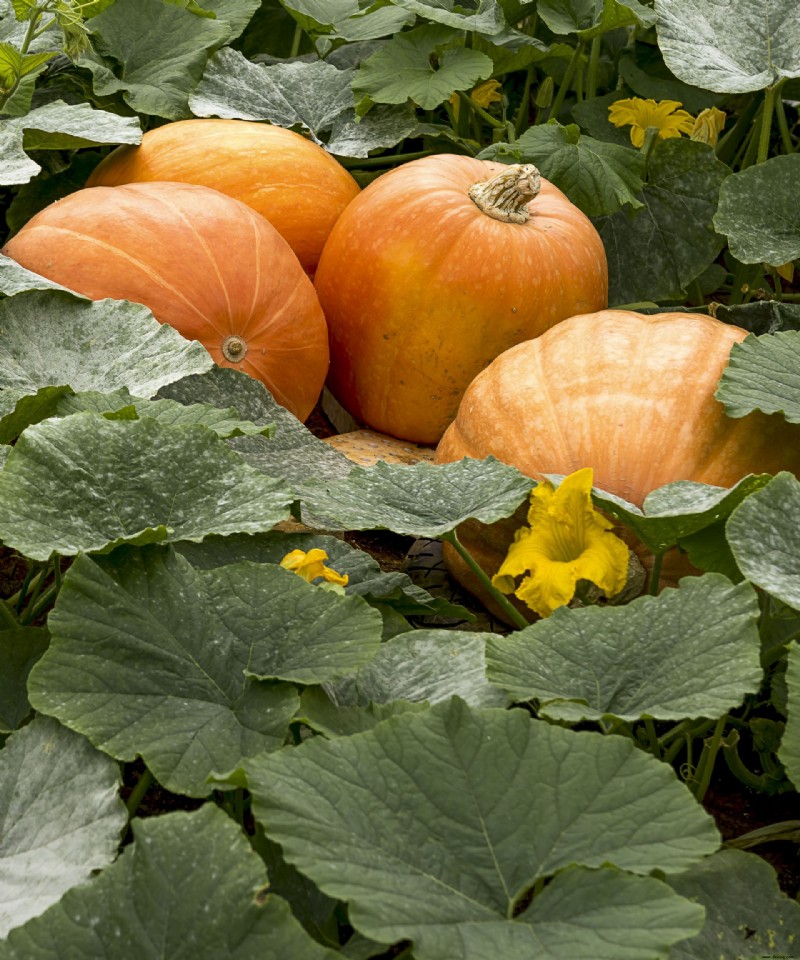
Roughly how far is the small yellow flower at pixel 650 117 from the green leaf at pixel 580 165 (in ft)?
0.74

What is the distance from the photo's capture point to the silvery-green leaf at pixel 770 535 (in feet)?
3.67

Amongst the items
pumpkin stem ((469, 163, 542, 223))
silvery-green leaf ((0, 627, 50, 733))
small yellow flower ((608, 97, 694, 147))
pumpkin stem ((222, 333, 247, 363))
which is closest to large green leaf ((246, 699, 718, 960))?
silvery-green leaf ((0, 627, 50, 733))

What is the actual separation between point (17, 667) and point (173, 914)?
48cm

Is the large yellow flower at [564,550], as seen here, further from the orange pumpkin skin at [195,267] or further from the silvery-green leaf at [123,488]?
the orange pumpkin skin at [195,267]

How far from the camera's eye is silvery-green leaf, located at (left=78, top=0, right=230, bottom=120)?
7.55 feet

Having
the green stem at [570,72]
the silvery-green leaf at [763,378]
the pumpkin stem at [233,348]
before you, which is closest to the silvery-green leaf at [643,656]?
the silvery-green leaf at [763,378]

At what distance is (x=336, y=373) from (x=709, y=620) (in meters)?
1.21

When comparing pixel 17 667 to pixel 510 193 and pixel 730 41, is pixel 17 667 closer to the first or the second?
pixel 510 193

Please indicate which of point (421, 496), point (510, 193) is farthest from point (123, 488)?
point (510, 193)

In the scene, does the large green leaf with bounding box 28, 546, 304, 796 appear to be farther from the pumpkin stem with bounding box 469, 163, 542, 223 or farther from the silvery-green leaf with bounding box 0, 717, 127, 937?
the pumpkin stem with bounding box 469, 163, 542, 223

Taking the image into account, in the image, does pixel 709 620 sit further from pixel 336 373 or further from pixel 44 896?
pixel 336 373

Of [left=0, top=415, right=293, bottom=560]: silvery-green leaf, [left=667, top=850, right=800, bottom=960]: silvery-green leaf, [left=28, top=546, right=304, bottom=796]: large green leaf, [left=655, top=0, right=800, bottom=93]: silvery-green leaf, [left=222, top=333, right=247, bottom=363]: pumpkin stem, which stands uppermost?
[left=655, top=0, right=800, bottom=93]: silvery-green leaf

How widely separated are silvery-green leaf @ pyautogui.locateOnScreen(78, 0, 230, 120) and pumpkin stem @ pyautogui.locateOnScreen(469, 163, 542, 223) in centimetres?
64

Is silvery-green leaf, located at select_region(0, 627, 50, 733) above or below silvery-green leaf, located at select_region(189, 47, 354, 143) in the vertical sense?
below
